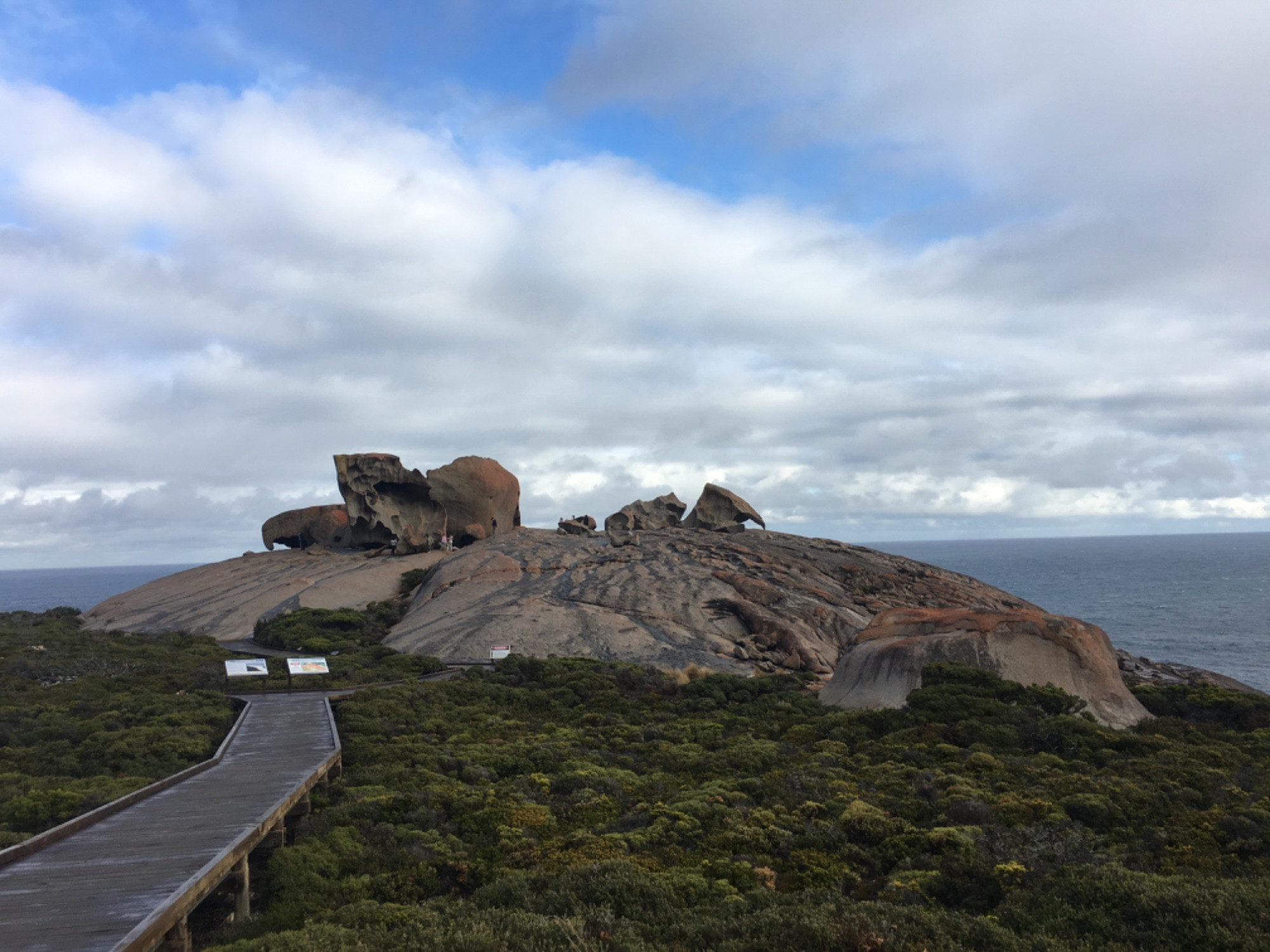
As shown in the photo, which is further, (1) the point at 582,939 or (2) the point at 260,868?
(2) the point at 260,868

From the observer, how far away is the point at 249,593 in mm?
61094

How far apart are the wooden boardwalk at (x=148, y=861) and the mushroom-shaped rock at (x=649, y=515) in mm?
55840

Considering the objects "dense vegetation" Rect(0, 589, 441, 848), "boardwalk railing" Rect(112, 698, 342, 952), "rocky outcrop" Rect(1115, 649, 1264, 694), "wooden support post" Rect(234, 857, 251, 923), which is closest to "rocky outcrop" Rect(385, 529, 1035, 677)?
"dense vegetation" Rect(0, 589, 441, 848)

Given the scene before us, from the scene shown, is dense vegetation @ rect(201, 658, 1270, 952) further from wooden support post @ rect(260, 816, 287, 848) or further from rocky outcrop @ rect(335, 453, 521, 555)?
rocky outcrop @ rect(335, 453, 521, 555)

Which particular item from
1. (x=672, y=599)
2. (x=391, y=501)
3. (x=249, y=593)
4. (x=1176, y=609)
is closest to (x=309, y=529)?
(x=391, y=501)

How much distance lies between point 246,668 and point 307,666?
227 centimetres

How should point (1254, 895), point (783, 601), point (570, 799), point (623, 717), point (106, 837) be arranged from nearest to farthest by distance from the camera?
1. point (1254, 895)
2. point (106, 837)
3. point (570, 799)
4. point (623, 717)
5. point (783, 601)

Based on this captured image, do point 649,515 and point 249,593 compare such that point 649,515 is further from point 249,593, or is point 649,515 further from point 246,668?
point 246,668

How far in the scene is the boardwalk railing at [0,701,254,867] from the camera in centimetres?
1352

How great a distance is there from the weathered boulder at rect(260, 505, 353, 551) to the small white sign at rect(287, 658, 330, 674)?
1642 inches

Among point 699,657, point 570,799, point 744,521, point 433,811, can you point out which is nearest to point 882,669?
point 699,657

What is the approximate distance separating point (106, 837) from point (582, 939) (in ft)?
31.3

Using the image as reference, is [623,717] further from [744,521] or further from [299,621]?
[744,521]

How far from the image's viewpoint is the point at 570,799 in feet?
63.5
